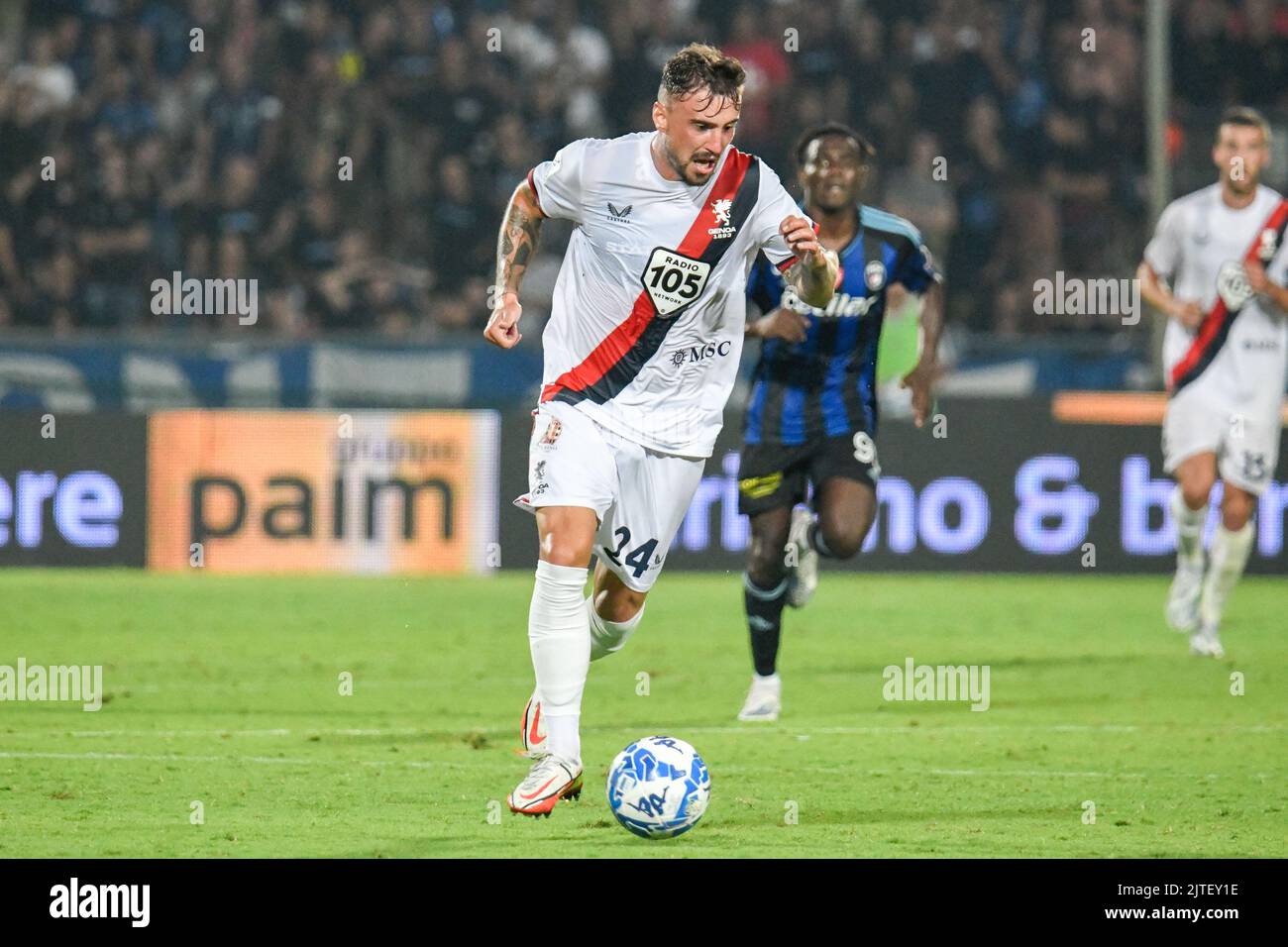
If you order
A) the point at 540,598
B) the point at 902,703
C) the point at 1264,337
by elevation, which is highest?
the point at 1264,337

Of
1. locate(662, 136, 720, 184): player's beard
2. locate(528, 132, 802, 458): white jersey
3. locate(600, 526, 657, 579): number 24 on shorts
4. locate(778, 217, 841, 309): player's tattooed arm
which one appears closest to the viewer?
locate(778, 217, 841, 309): player's tattooed arm

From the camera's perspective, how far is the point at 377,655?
11258mm

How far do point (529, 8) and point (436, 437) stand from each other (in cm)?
538

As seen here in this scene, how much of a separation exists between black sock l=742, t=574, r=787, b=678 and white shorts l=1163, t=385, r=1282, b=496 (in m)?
3.34

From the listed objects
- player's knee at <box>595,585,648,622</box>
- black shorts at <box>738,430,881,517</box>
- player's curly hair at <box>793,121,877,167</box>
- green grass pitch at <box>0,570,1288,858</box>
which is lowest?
green grass pitch at <box>0,570,1288,858</box>

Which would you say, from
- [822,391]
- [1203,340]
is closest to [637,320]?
[822,391]

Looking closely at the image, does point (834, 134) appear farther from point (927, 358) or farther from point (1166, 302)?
point (1166, 302)

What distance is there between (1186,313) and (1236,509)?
3.71 feet

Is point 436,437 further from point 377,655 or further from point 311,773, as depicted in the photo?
point 311,773

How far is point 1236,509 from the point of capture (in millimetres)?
11695

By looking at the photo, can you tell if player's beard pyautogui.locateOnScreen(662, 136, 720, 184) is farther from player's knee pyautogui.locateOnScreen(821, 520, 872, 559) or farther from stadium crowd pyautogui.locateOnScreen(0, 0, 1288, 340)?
stadium crowd pyautogui.locateOnScreen(0, 0, 1288, 340)

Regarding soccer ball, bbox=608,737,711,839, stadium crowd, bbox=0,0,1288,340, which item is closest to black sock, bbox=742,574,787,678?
soccer ball, bbox=608,737,711,839

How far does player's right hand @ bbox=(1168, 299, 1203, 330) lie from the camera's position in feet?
37.5
